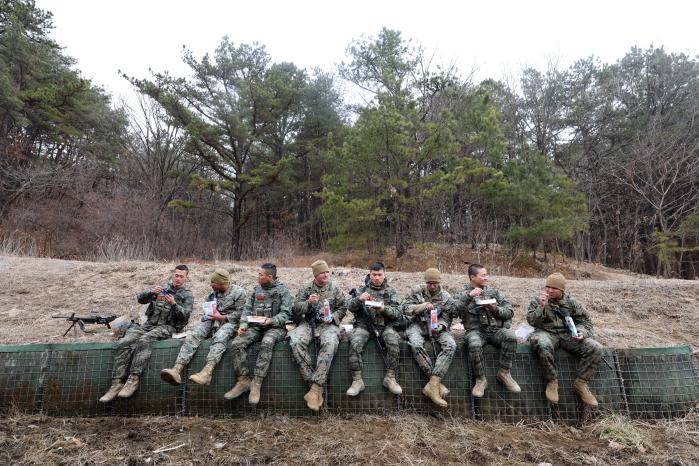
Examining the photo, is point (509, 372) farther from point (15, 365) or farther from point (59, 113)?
point (59, 113)

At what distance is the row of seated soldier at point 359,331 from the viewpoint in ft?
13.2

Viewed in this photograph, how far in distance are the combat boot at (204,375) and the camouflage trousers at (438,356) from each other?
206 cm

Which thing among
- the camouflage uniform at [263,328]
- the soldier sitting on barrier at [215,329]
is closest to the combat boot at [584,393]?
the camouflage uniform at [263,328]

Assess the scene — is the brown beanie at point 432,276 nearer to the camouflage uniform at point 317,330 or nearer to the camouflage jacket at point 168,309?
the camouflage uniform at point 317,330

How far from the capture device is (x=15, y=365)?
13.6 feet

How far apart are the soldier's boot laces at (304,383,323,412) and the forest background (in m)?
8.38

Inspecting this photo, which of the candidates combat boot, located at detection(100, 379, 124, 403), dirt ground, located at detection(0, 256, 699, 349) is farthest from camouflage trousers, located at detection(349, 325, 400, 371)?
dirt ground, located at detection(0, 256, 699, 349)

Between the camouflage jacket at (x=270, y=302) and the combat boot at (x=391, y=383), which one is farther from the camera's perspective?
the camouflage jacket at (x=270, y=302)

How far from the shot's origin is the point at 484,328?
438 centimetres

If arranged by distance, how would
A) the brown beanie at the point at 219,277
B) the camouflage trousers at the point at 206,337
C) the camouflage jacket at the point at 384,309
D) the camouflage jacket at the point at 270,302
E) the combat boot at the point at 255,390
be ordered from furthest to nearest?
1. the brown beanie at the point at 219,277
2. the camouflage jacket at the point at 270,302
3. the camouflage jacket at the point at 384,309
4. the camouflage trousers at the point at 206,337
5. the combat boot at the point at 255,390

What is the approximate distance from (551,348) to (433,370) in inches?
48.4

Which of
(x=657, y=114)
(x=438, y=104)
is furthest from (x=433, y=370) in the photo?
(x=657, y=114)

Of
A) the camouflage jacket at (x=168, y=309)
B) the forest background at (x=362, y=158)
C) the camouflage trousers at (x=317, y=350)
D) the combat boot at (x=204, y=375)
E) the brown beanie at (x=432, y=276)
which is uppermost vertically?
the forest background at (x=362, y=158)

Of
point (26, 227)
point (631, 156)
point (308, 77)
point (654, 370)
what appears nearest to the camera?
point (654, 370)
